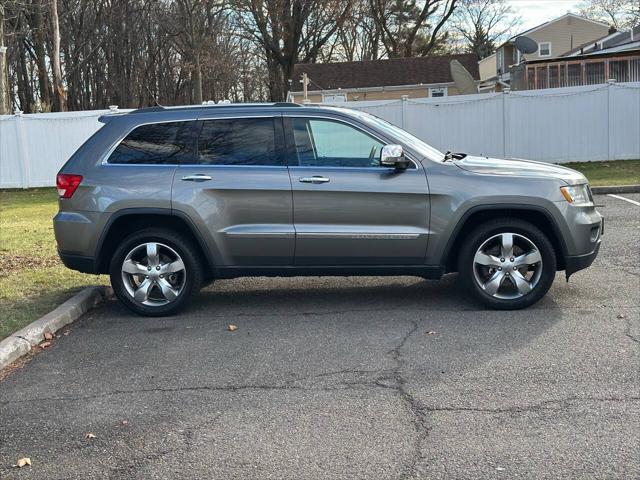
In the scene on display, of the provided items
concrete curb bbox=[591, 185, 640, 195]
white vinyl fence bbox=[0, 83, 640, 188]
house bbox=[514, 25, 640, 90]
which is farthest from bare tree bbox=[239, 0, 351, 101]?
concrete curb bbox=[591, 185, 640, 195]

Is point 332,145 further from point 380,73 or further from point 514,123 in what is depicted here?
point 380,73

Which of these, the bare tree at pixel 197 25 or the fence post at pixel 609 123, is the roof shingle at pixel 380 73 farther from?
the fence post at pixel 609 123

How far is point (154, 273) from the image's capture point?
20.8 feet

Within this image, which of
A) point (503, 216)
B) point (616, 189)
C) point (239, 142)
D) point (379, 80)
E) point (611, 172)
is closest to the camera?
point (503, 216)

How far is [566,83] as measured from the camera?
2438 cm

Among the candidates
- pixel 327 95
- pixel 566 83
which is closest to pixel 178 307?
pixel 566 83

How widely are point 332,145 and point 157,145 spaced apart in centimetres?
162

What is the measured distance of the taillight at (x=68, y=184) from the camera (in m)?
6.32

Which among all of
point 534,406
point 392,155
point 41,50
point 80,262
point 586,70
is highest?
point 41,50

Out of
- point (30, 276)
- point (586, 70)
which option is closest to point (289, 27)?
point (586, 70)

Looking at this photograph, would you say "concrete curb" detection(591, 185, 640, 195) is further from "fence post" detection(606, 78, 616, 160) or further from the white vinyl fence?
"fence post" detection(606, 78, 616, 160)

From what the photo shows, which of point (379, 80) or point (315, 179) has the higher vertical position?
point (379, 80)

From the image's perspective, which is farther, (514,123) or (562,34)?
(562,34)

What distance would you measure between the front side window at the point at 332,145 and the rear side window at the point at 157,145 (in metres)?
1.02
